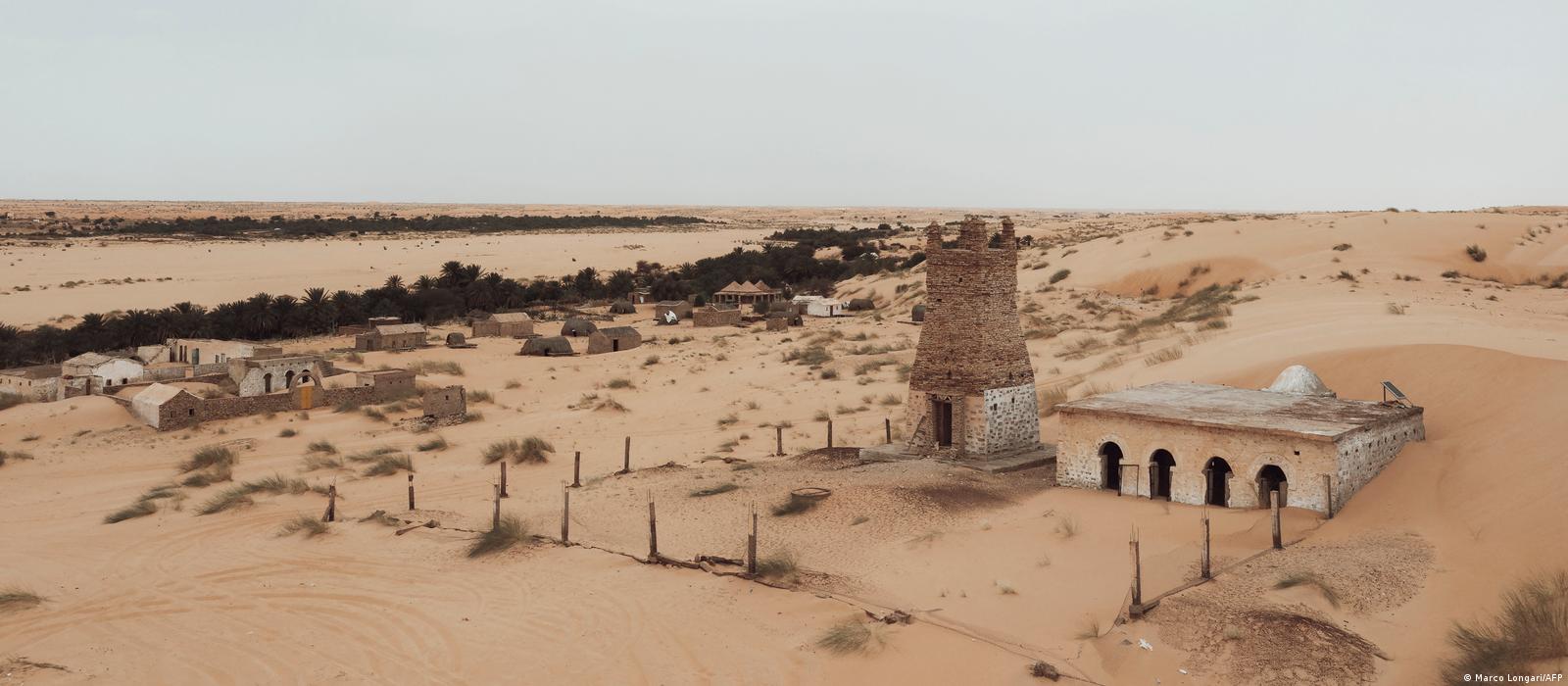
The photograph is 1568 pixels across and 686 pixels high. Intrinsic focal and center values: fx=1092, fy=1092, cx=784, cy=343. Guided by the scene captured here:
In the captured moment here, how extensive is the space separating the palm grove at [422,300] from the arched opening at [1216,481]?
36.8 meters

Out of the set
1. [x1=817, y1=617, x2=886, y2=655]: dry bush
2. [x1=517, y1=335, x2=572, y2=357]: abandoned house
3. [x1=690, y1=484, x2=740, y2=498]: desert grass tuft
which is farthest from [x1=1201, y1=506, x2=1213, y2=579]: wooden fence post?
[x1=517, y1=335, x2=572, y2=357]: abandoned house

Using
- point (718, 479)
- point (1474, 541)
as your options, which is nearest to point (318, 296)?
point (718, 479)

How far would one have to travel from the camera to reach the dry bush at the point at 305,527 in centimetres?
1648

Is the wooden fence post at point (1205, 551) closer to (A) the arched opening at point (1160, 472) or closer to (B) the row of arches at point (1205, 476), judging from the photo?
(B) the row of arches at point (1205, 476)

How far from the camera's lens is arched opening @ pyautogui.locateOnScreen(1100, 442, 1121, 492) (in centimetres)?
1582

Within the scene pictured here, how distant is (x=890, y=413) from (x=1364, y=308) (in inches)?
477

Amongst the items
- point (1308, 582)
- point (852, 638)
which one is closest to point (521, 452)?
point (852, 638)

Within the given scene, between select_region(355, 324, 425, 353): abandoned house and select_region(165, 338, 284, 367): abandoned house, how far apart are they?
4.20m

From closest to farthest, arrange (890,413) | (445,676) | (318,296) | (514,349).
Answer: (445,676) < (890,413) < (514,349) < (318,296)

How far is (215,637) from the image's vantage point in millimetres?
12688

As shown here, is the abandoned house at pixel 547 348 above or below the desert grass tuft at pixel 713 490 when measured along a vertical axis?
above

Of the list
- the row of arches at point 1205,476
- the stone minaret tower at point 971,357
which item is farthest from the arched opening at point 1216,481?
the stone minaret tower at point 971,357

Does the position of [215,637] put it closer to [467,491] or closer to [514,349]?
[467,491]

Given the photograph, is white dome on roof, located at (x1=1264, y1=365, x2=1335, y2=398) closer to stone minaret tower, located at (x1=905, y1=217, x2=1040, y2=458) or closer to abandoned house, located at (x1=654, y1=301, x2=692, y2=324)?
stone minaret tower, located at (x1=905, y1=217, x2=1040, y2=458)
